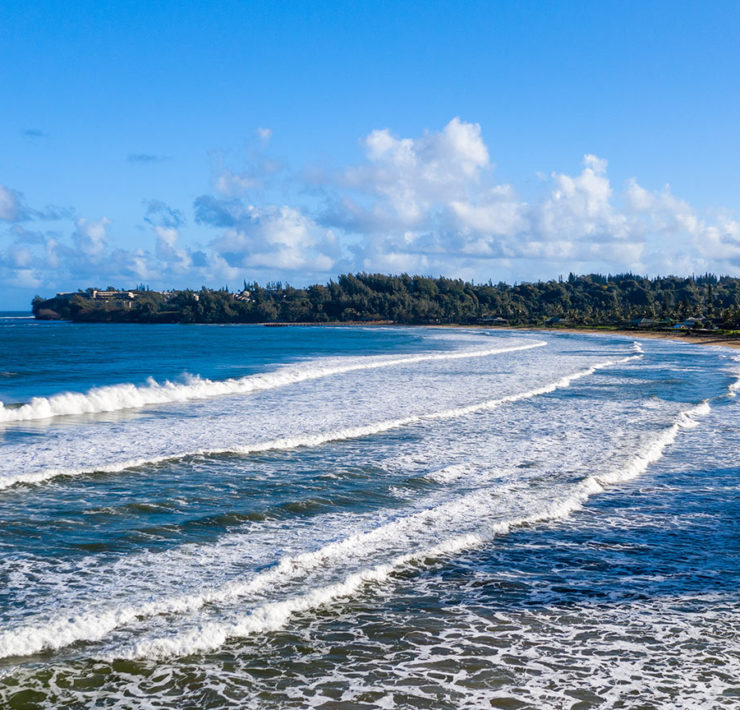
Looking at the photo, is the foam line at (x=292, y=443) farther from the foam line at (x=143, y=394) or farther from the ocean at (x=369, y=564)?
the foam line at (x=143, y=394)

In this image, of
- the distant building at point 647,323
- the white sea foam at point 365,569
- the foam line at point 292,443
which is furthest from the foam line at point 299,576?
the distant building at point 647,323

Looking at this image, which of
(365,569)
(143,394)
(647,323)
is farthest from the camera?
(647,323)

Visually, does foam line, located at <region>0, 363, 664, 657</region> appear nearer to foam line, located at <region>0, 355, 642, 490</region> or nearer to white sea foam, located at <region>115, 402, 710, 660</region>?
white sea foam, located at <region>115, 402, 710, 660</region>

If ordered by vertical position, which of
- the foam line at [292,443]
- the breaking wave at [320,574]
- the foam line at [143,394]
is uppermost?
the foam line at [143,394]

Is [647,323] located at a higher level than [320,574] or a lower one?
higher

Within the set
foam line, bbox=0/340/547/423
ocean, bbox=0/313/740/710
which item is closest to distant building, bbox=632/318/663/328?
foam line, bbox=0/340/547/423

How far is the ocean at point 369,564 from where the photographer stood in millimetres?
5547

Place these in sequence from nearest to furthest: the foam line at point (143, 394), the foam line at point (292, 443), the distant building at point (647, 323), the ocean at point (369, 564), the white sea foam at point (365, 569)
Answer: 1. the ocean at point (369, 564)
2. the white sea foam at point (365, 569)
3. the foam line at point (292, 443)
4. the foam line at point (143, 394)
5. the distant building at point (647, 323)

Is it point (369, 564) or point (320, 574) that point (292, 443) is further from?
point (320, 574)

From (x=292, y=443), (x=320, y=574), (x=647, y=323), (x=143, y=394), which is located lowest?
(x=320, y=574)

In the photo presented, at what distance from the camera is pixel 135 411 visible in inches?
843

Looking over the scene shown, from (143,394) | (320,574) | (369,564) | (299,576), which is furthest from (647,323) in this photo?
(299,576)

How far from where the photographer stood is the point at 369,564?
26.7ft

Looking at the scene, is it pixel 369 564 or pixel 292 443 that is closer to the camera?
pixel 369 564
